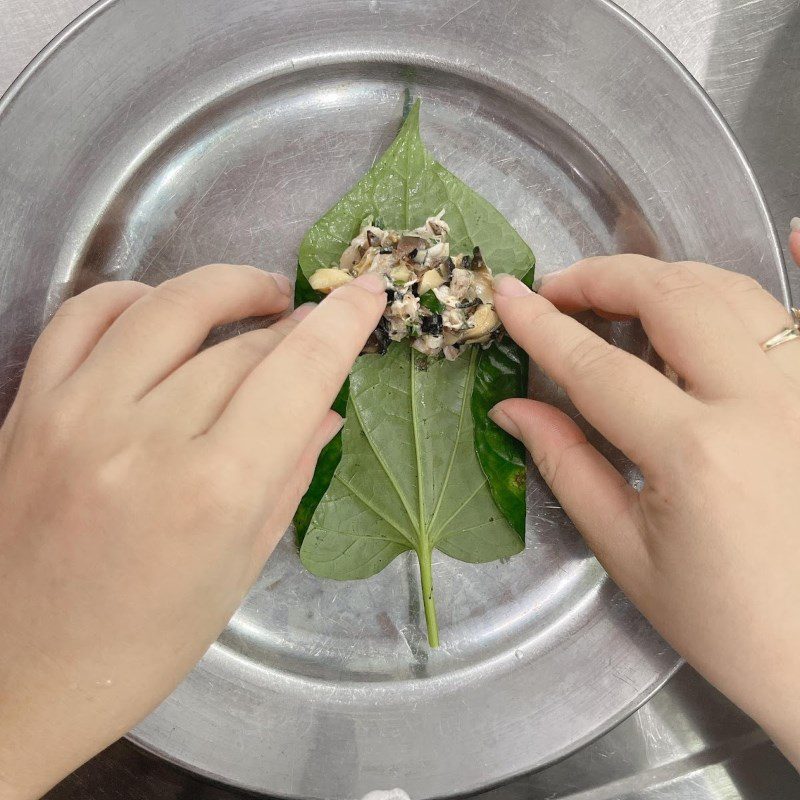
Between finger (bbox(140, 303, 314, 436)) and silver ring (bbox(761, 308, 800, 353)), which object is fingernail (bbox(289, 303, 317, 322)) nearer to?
finger (bbox(140, 303, 314, 436))

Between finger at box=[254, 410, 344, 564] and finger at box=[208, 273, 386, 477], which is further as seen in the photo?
finger at box=[254, 410, 344, 564]

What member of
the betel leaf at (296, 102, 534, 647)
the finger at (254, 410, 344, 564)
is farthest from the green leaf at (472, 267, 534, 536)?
the finger at (254, 410, 344, 564)

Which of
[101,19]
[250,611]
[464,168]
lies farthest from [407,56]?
[250,611]

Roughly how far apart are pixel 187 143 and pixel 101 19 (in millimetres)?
196

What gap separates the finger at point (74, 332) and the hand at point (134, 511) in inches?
1.7

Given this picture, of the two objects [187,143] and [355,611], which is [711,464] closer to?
[355,611]

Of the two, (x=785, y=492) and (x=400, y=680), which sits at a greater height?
(x=785, y=492)

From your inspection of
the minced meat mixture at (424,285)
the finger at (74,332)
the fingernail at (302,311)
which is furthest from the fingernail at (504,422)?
the finger at (74,332)

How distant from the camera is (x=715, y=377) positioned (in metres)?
0.76

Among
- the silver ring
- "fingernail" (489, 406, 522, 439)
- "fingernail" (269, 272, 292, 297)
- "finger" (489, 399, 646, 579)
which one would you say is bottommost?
"finger" (489, 399, 646, 579)

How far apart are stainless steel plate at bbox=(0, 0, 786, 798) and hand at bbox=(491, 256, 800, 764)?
17 cm

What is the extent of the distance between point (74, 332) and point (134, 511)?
30 centimetres

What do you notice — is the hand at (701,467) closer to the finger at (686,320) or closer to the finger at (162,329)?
the finger at (686,320)

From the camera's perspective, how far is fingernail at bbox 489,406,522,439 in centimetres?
93
